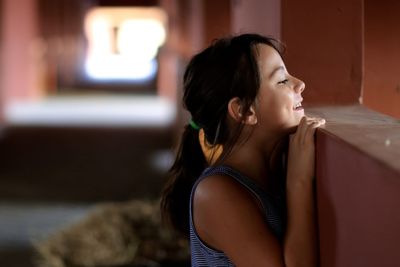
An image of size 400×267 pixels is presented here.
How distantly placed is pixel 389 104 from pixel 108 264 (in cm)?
185

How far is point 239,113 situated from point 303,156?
14 cm

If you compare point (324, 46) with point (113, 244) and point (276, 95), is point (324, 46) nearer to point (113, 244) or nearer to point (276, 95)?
point (276, 95)

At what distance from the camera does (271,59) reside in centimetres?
137

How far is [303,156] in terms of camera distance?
1302mm

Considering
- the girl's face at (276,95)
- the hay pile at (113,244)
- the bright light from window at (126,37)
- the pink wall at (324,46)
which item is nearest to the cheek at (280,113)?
the girl's face at (276,95)

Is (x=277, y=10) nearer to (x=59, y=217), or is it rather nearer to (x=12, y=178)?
(x=59, y=217)

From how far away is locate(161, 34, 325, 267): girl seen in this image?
125 centimetres

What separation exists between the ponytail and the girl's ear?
0.16 m

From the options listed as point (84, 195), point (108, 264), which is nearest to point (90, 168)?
point (84, 195)

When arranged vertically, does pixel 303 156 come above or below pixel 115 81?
above

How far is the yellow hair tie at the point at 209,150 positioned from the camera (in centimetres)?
147

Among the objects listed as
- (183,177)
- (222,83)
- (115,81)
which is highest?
(222,83)

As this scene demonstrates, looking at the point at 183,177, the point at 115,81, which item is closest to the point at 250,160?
the point at 183,177

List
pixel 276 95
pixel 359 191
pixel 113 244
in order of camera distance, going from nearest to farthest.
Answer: pixel 359 191 → pixel 276 95 → pixel 113 244
